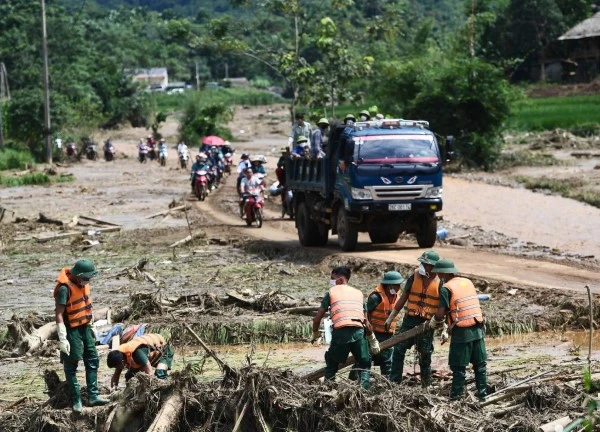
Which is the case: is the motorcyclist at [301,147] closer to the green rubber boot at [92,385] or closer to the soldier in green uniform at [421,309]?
the soldier in green uniform at [421,309]

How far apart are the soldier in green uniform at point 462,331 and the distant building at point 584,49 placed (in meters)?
72.9

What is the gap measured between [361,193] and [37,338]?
8520mm

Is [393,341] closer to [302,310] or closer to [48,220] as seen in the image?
[302,310]

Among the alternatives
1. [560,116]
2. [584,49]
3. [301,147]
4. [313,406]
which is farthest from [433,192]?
[584,49]

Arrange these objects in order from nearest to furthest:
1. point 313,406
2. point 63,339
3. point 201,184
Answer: point 313,406 → point 63,339 → point 201,184

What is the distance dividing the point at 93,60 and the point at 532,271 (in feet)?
244

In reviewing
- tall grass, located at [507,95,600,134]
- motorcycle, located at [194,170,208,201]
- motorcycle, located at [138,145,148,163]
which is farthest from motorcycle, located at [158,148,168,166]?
motorcycle, located at [194,170,208,201]

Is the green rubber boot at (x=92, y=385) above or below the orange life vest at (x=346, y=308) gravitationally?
below

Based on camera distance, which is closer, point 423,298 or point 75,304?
point 423,298

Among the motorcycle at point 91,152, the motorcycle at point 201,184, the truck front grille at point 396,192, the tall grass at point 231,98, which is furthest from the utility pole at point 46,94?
the tall grass at point 231,98

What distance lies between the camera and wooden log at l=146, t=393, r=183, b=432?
11108mm

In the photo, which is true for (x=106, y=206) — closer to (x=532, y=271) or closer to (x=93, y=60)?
(x=532, y=271)

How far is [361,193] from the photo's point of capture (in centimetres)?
2341

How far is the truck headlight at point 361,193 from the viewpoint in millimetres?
23406
